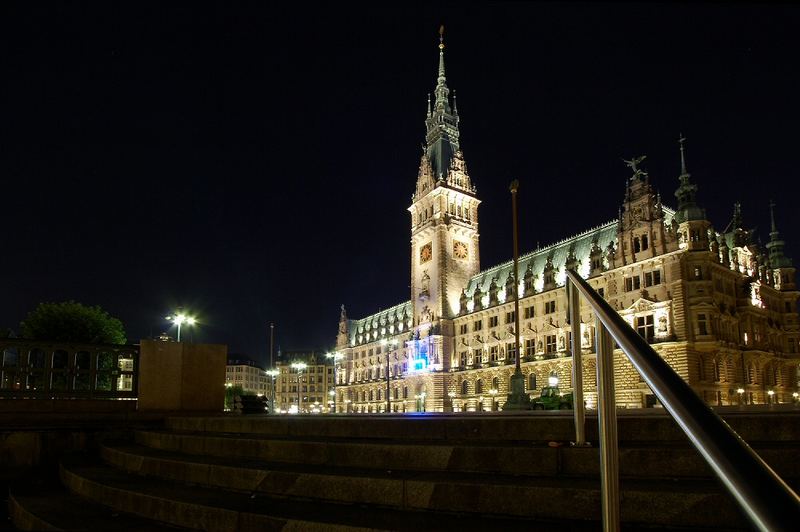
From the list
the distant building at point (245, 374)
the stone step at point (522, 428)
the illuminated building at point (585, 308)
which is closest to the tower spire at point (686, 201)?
the illuminated building at point (585, 308)

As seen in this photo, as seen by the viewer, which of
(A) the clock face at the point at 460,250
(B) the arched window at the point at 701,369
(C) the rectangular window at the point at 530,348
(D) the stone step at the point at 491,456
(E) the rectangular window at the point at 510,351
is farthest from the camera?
(A) the clock face at the point at 460,250

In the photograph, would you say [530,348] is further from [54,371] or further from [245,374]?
[245,374]

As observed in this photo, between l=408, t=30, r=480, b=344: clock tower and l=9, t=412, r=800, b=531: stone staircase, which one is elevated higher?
l=408, t=30, r=480, b=344: clock tower

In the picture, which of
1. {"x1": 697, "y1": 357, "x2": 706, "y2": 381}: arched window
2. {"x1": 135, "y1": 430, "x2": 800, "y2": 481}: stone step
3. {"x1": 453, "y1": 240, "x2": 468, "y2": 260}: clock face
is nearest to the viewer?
{"x1": 135, "y1": 430, "x2": 800, "y2": 481}: stone step

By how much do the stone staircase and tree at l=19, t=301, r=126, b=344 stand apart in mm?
44337

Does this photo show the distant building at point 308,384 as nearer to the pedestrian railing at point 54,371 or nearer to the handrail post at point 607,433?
the pedestrian railing at point 54,371

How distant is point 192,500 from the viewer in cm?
594

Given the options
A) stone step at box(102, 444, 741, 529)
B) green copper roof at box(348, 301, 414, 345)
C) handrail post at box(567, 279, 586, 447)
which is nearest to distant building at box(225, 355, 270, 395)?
green copper roof at box(348, 301, 414, 345)

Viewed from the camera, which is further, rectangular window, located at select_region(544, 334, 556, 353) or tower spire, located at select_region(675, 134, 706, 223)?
rectangular window, located at select_region(544, 334, 556, 353)

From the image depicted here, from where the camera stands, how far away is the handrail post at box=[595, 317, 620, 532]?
3.69m

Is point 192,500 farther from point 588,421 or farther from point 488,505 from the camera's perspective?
point 588,421

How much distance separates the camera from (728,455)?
5.56 ft

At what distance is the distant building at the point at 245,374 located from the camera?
17938 centimetres

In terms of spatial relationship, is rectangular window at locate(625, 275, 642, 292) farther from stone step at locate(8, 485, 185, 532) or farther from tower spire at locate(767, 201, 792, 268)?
stone step at locate(8, 485, 185, 532)
